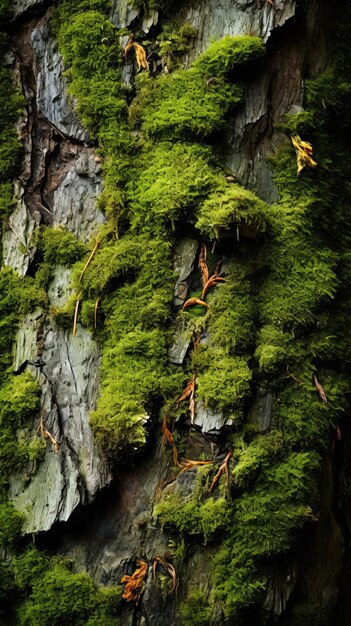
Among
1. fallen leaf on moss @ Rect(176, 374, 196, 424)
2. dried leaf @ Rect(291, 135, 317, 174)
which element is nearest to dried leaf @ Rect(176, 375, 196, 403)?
fallen leaf on moss @ Rect(176, 374, 196, 424)

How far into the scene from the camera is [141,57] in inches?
116

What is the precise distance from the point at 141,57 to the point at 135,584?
2380mm

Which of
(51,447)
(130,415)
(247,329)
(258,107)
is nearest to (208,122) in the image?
(258,107)

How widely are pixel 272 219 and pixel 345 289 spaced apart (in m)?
0.56

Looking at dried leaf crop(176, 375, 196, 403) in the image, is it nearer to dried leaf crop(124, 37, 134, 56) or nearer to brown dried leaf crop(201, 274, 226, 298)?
brown dried leaf crop(201, 274, 226, 298)

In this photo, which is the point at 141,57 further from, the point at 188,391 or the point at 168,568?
the point at 168,568

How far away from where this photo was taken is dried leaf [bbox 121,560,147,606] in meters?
2.66

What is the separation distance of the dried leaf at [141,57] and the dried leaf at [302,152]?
78 centimetres

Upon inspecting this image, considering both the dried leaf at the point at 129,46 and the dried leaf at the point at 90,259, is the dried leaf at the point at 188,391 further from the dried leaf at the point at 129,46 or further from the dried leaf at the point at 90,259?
the dried leaf at the point at 129,46

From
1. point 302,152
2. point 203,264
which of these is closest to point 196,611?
point 203,264

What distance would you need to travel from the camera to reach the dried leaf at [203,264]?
2832 millimetres

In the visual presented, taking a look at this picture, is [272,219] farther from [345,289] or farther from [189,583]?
[189,583]

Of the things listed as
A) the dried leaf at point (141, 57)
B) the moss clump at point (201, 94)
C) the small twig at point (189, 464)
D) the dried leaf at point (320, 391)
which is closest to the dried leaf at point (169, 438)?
the small twig at point (189, 464)

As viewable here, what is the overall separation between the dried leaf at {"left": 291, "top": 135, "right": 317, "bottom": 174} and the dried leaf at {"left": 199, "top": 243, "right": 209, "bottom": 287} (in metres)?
0.60
